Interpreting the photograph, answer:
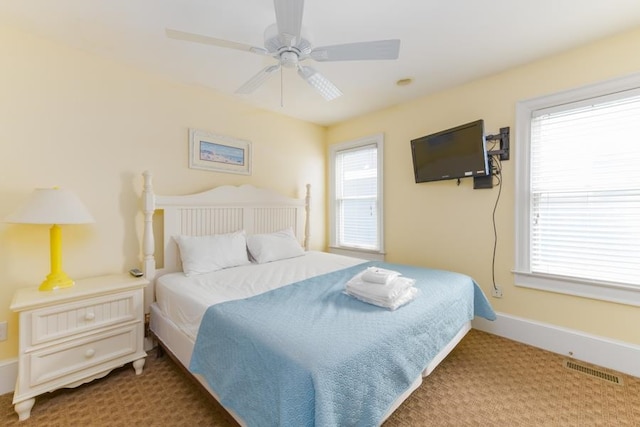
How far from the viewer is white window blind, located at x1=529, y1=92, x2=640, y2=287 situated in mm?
2020

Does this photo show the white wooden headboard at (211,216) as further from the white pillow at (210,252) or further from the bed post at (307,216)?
the white pillow at (210,252)

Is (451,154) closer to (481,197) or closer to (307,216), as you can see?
(481,197)

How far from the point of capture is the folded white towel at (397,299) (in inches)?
63.2

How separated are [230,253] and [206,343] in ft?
3.98

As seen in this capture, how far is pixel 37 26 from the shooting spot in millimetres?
1901

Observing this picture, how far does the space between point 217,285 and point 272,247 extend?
0.97 meters

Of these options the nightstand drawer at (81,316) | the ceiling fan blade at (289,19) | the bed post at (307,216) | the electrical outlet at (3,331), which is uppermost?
the ceiling fan blade at (289,19)

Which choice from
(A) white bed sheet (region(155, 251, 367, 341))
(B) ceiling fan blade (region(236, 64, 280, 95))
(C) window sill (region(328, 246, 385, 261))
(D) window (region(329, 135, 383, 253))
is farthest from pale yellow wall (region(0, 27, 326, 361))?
(C) window sill (region(328, 246, 385, 261))

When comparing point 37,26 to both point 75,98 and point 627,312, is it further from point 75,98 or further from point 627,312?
point 627,312

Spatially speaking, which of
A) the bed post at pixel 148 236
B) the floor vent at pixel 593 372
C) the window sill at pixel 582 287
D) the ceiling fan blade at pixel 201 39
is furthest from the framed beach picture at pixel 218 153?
the floor vent at pixel 593 372

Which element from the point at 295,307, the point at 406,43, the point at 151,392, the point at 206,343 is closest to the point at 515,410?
the point at 295,307

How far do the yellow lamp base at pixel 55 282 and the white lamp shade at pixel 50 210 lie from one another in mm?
434

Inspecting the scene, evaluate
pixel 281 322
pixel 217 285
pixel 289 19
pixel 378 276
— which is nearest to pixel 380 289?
pixel 378 276

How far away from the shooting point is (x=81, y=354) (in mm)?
1847
